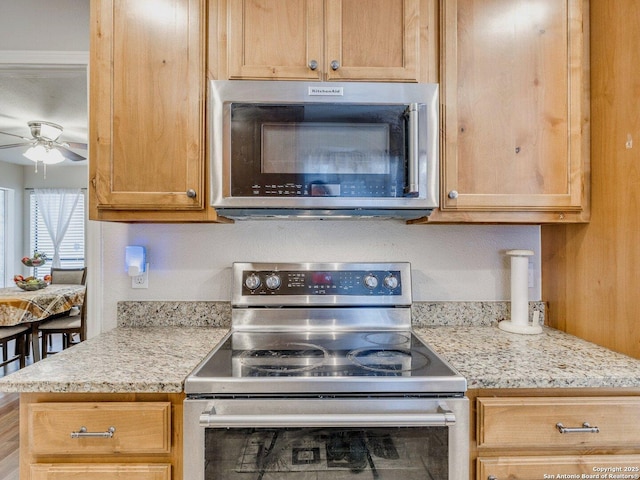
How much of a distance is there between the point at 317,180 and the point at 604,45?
43.6 inches

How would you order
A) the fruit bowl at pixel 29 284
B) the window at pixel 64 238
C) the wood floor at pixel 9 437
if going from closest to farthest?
the wood floor at pixel 9 437
the fruit bowl at pixel 29 284
the window at pixel 64 238

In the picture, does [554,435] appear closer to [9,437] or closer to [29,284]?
[9,437]

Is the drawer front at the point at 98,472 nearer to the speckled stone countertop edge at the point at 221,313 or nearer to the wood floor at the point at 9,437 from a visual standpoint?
the speckled stone countertop edge at the point at 221,313

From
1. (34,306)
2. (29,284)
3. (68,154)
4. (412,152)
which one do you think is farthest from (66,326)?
(412,152)

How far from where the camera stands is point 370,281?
1.60 m

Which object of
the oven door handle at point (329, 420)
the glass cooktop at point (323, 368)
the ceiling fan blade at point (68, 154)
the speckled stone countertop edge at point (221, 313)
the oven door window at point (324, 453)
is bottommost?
the oven door window at point (324, 453)

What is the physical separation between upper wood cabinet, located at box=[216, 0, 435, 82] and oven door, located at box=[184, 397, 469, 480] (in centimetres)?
106

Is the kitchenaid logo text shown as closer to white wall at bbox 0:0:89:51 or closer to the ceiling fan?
white wall at bbox 0:0:89:51

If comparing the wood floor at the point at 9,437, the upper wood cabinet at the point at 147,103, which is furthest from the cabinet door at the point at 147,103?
the wood floor at the point at 9,437

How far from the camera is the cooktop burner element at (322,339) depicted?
1.05m

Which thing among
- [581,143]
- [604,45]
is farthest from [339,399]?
[604,45]

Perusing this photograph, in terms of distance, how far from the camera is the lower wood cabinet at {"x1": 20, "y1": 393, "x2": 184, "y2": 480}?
3.43 ft

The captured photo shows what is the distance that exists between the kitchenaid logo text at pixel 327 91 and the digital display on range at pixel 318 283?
27.2 inches

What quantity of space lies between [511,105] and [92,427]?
166cm
